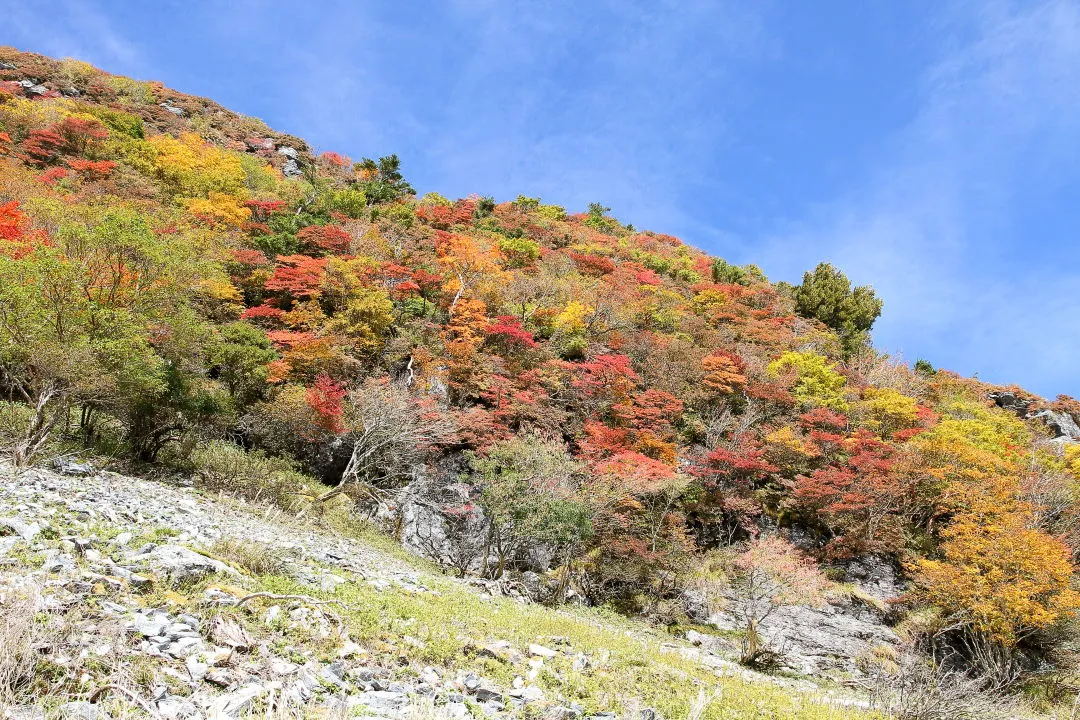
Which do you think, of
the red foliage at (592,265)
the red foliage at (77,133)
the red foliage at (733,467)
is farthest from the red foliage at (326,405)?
the red foliage at (77,133)

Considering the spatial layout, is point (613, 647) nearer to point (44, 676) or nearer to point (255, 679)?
point (255, 679)

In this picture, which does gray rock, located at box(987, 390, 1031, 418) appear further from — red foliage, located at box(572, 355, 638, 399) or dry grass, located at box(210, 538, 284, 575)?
dry grass, located at box(210, 538, 284, 575)

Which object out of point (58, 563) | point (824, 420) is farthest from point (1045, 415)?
point (58, 563)

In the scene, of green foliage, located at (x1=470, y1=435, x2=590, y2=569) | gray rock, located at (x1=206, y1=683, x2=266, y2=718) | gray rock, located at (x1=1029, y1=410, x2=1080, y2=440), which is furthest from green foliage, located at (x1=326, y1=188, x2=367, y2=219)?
gray rock, located at (x1=1029, y1=410, x2=1080, y2=440)

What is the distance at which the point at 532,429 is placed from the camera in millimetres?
21953

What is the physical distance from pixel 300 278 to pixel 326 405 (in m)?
9.06

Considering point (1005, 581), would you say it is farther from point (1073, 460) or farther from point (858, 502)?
point (1073, 460)

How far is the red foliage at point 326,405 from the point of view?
1895 centimetres

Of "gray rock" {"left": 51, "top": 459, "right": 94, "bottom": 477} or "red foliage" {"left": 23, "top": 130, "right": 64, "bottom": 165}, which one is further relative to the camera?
"red foliage" {"left": 23, "top": 130, "right": 64, "bottom": 165}

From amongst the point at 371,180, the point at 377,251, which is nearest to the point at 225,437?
the point at 377,251

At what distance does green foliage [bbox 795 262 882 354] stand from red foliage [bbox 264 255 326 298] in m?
36.1

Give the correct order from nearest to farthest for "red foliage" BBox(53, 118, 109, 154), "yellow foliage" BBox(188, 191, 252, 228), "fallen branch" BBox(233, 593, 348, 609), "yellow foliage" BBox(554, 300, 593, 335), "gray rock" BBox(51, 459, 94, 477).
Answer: "fallen branch" BBox(233, 593, 348, 609), "gray rock" BBox(51, 459, 94, 477), "yellow foliage" BBox(554, 300, 593, 335), "yellow foliage" BBox(188, 191, 252, 228), "red foliage" BBox(53, 118, 109, 154)

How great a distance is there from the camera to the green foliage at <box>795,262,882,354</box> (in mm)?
40281

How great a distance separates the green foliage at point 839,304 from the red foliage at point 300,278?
36120mm
